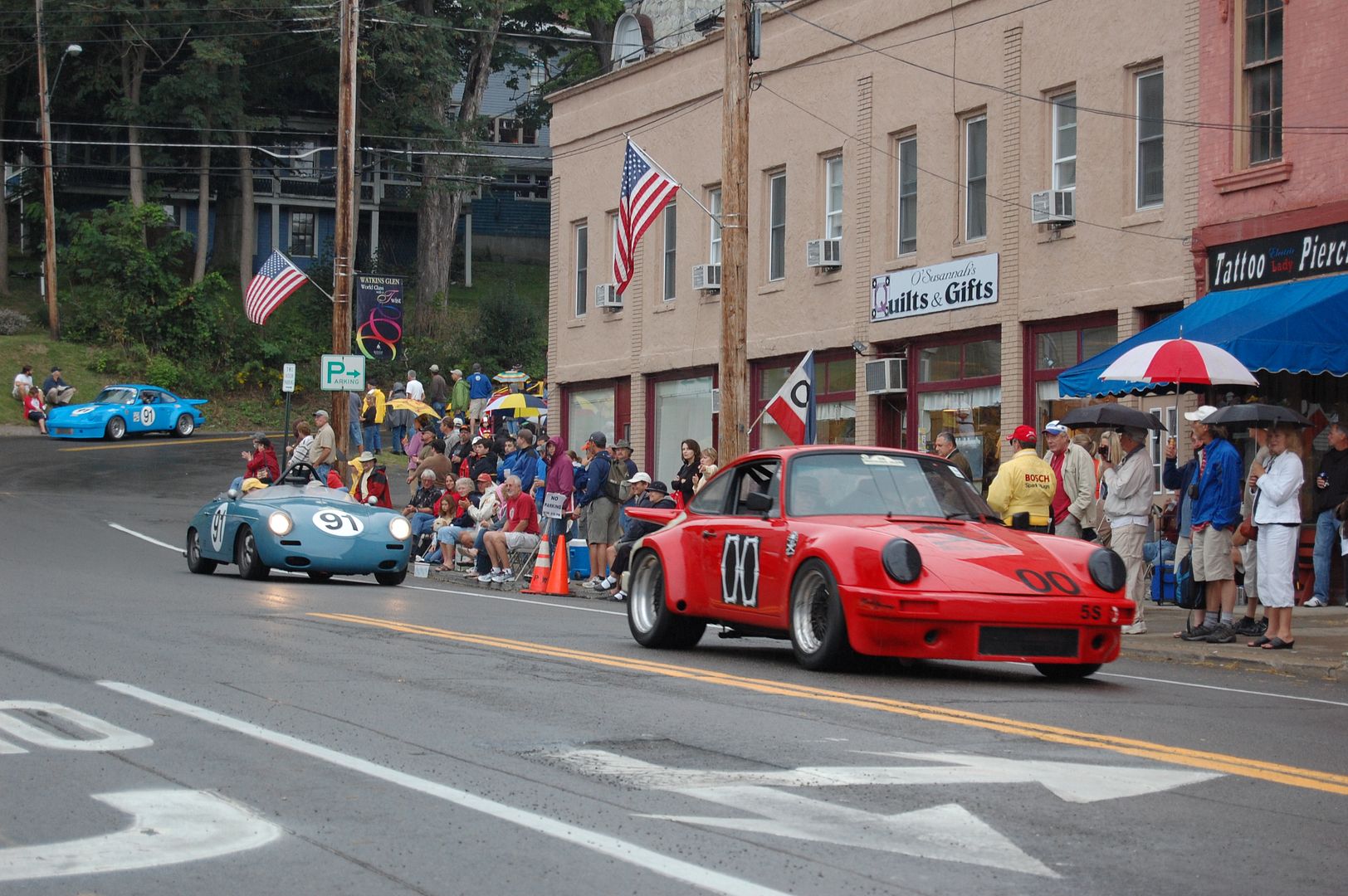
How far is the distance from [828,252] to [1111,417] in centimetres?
1140

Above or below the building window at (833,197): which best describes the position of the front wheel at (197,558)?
below

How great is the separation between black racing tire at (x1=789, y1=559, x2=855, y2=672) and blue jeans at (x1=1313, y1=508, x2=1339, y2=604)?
8446 millimetres

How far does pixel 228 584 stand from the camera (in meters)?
19.5

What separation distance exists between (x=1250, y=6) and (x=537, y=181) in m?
56.6

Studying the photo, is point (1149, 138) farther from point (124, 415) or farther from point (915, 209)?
point (124, 415)

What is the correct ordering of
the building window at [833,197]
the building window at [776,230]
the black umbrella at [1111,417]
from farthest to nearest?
1. the building window at [776,230]
2. the building window at [833,197]
3. the black umbrella at [1111,417]

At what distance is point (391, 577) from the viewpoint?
69.3 feet

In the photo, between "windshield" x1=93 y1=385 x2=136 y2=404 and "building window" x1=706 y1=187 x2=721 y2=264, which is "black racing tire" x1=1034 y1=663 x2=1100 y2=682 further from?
"windshield" x1=93 y1=385 x2=136 y2=404

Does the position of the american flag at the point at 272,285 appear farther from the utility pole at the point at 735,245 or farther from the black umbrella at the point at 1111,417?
the black umbrella at the point at 1111,417

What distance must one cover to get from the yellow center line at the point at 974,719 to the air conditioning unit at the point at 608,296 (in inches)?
793

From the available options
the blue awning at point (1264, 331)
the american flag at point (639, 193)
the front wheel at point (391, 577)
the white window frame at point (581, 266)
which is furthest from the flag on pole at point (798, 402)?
the white window frame at point (581, 266)

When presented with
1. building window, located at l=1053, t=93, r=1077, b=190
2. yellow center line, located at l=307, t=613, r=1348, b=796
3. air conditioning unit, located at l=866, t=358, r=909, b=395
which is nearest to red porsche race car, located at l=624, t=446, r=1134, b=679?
yellow center line, located at l=307, t=613, r=1348, b=796

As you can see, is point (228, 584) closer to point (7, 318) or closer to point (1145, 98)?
point (1145, 98)

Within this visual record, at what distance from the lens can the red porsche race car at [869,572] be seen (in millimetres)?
10906
